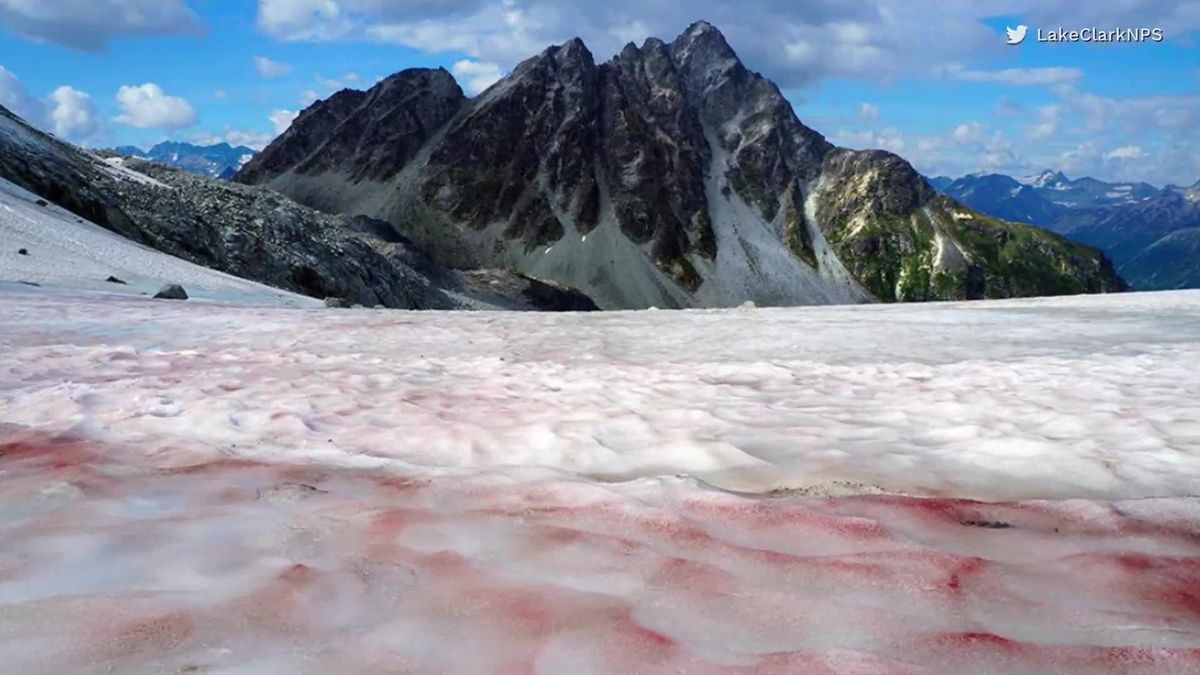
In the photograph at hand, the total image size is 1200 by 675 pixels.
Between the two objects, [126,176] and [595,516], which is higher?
[126,176]

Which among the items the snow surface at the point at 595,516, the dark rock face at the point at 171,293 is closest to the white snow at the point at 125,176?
the dark rock face at the point at 171,293

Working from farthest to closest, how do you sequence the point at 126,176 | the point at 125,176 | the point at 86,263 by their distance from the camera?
the point at 126,176 < the point at 125,176 < the point at 86,263

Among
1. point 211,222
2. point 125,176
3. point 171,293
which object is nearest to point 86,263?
point 171,293

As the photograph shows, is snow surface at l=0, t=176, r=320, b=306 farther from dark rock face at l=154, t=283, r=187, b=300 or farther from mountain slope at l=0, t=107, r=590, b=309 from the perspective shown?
dark rock face at l=154, t=283, r=187, b=300

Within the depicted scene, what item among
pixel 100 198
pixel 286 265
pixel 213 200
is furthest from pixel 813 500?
pixel 213 200

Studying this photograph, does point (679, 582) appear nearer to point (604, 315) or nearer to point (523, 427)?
point (523, 427)

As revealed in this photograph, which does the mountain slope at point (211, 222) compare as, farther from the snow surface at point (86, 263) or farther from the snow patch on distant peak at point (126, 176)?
the snow surface at point (86, 263)

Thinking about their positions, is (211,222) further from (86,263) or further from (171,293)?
(171,293)
